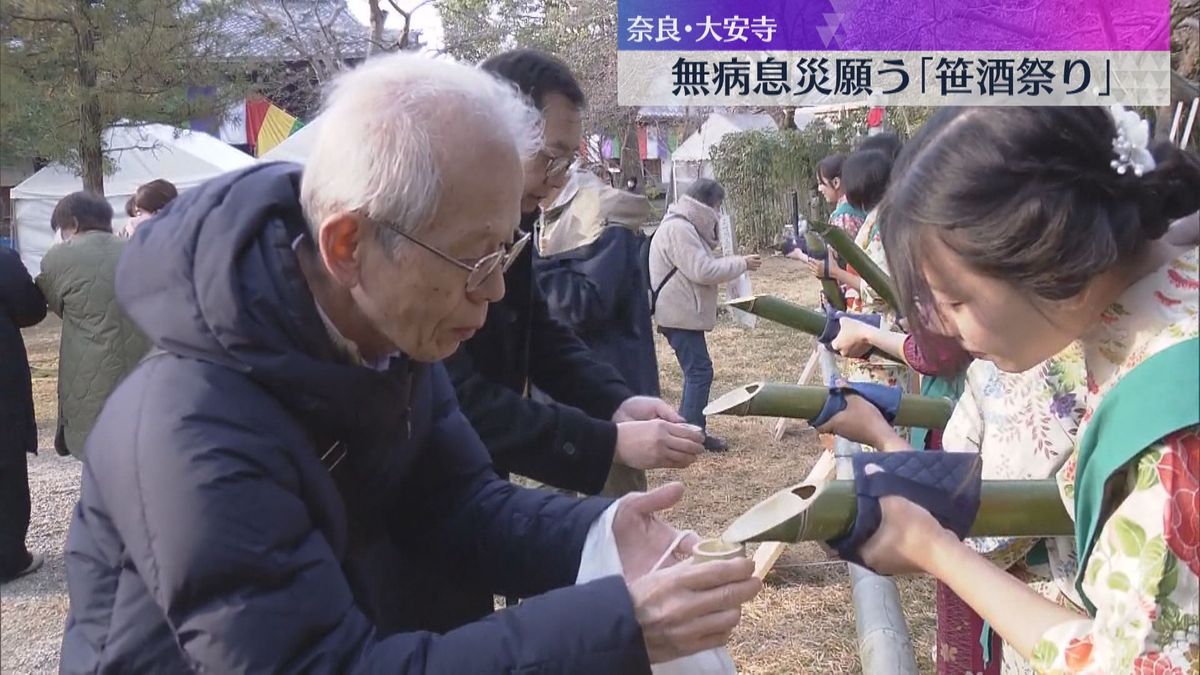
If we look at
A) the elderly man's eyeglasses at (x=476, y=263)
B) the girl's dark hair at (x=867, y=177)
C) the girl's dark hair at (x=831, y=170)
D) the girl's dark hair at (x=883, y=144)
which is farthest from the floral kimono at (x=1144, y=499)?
the girl's dark hair at (x=831, y=170)

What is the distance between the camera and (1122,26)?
5070mm

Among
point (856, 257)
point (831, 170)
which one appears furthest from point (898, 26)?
point (856, 257)

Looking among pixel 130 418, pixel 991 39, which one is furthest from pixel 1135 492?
pixel 991 39

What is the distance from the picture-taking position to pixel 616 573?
1.45 m

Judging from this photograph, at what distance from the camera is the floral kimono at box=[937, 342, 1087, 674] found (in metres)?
1.87

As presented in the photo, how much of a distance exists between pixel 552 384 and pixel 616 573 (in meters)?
1.28

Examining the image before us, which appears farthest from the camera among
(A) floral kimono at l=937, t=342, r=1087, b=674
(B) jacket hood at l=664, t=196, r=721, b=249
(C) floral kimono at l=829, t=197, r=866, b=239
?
(B) jacket hood at l=664, t=196, r=721, b=249

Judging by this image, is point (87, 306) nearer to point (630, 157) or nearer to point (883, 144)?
point (883, 144)

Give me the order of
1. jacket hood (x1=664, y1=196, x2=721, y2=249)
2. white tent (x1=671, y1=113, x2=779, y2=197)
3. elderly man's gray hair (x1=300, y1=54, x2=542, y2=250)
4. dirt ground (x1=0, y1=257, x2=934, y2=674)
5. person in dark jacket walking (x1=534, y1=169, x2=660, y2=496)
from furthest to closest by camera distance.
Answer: white tent (x1=671, y1=113, x2=779, y2=197) → jacket hood (x1=664, y1=196, x2=721, y2=249) → person in dark jacket walking (x1=534, y1=169, x2=660, y2=496) → dirt ground (x1=0, y1=257, x2=934, y2=674) → elderly man's gray hair (x1=300, y1=54, x2=542, y2=250)

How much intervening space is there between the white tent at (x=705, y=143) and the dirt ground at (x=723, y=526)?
1096cm

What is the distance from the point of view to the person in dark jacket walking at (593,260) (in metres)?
3.65

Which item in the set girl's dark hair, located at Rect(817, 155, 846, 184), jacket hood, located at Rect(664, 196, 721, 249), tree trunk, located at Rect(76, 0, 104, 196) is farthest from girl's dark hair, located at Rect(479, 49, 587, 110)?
girl's dark hair, located at Rect(817, 155, 846, 184)

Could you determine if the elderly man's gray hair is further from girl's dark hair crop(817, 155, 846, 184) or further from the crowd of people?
girl's dark hair crop(817, 155, 846, 184)

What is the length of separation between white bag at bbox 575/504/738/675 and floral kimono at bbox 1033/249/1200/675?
1.53 ft
